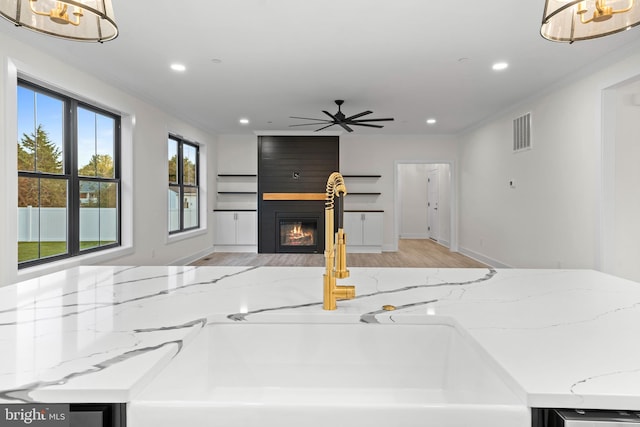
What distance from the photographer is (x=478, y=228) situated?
6789 mm

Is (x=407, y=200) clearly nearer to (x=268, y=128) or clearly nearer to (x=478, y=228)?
(x=478, y=228)

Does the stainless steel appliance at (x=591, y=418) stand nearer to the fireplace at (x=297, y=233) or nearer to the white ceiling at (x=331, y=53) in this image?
the white ceiling at (x=331, y=53)

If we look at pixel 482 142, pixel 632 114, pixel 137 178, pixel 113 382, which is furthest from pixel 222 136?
pixel 113 382

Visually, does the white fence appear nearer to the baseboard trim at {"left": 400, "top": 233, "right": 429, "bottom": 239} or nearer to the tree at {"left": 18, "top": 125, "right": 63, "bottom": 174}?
the tree at {"left": 18, "top": 125, "right": 63, "bottom": 174}

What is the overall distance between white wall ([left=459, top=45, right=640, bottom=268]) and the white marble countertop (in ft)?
9.83

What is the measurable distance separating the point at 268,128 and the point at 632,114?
542 centimetres

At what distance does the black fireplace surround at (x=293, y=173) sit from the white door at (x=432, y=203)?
339 centimetres

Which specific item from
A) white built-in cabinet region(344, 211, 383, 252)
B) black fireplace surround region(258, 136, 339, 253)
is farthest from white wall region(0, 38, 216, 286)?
white built-in cabinet region(344, 211, 383, 252)

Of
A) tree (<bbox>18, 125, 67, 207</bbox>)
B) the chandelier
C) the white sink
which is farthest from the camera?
tree (<bbox>18, 125, 67, 207</bbox>)

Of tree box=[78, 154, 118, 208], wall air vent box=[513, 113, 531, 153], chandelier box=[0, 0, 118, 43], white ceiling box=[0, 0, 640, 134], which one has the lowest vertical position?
tree box=[78, 154, 118, 208]

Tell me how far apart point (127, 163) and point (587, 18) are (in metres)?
4.71

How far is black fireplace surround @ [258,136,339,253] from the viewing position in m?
7.53

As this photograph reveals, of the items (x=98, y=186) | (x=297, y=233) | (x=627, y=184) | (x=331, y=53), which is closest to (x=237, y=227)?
(x=297, y=233)

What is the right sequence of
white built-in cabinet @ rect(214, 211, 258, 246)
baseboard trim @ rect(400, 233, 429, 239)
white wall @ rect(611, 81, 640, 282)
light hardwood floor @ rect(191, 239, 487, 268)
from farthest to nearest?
baseboard trim @ rect(400, 233, 429, 239)
white built-in cabinet @ rect(214, 211, 258, 246)
light hardwood floor @ rect(191, 239, 487, 268)
white wall @ rect(611, 81, 640, 282)
